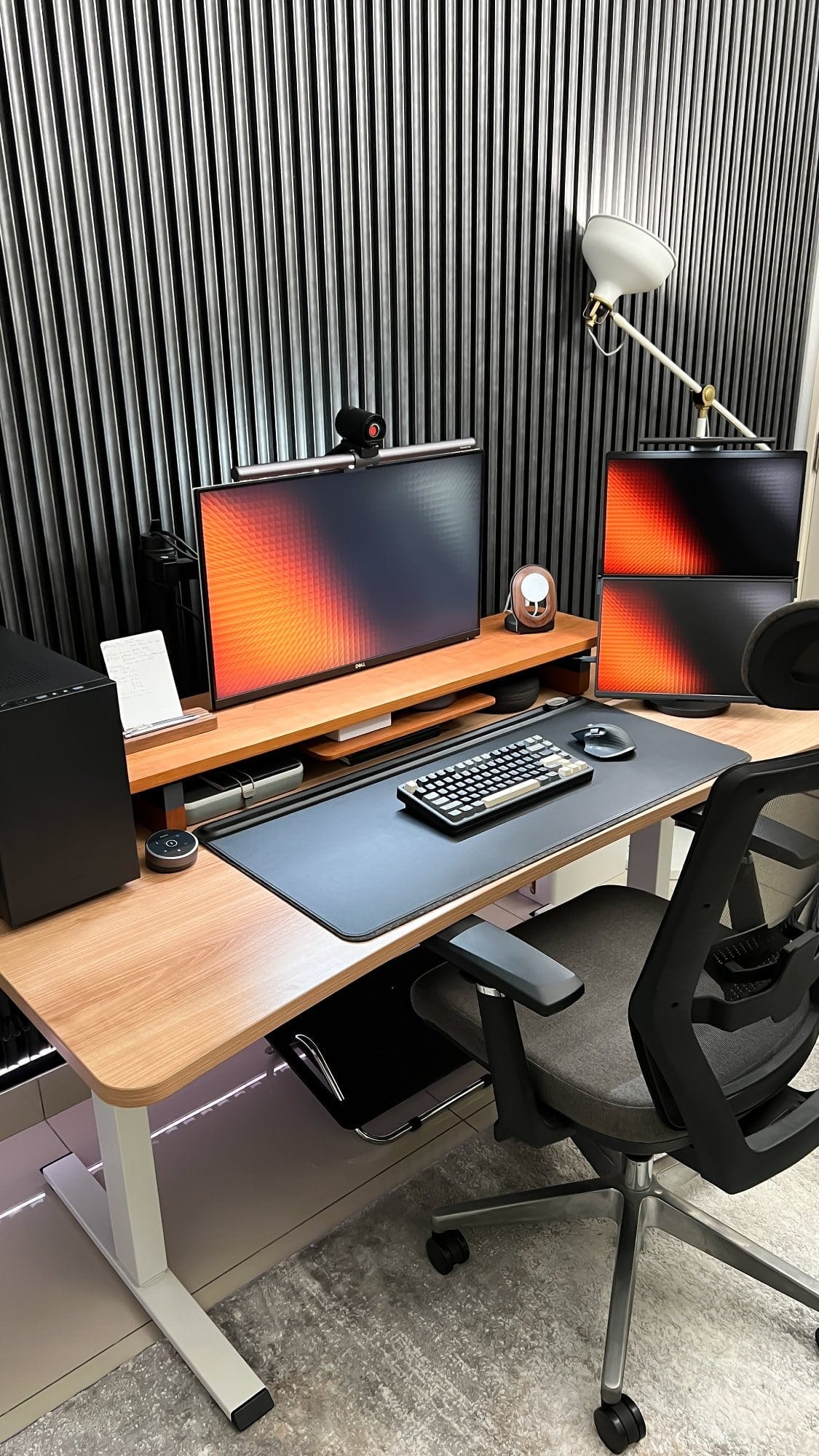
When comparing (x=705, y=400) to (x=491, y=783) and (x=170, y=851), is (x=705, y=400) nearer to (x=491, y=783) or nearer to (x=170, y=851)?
(x=491, y=783)

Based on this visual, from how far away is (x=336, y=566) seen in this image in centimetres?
201

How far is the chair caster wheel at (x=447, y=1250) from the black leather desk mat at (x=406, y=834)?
66cm

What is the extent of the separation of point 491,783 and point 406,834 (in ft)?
0.65

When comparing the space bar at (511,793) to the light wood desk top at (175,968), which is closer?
the light wood desk top at (175,968)

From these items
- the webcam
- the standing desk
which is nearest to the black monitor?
the webcam

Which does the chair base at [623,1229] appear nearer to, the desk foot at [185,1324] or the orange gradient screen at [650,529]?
the desk foot at [185,1324]

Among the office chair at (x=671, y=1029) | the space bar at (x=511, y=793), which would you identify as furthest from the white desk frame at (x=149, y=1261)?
the space bar at (x=511, y=793)

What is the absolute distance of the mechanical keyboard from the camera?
176cm

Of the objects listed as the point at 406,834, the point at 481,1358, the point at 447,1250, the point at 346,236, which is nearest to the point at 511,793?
the point at 406,834

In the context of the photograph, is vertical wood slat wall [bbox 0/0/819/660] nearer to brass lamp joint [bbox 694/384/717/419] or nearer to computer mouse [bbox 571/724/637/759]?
brass lamp joint [bbox 694/384/717/419]

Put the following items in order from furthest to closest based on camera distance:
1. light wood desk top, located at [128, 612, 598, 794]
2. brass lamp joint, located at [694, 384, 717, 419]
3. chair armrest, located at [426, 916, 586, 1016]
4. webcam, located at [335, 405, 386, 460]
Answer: brass lamp joint, located at [694, 384, 717, 419] → webcam, located at [335, 405, 386, 460] → light wood desk top, located at [128, 612, 598, 794] → chair armrest, located at [426, 916, 586, 1016]

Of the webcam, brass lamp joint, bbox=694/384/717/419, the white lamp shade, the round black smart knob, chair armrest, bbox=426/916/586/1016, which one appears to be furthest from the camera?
brass lamp joint, bbox=694/384/717/419

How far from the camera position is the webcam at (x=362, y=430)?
197 centimetres

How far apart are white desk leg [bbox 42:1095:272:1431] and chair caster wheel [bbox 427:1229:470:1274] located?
35 cm
